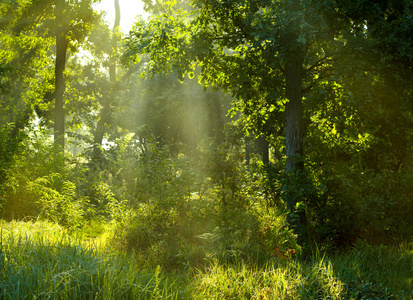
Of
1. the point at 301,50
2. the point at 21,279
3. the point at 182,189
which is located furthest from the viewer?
the point at 182,189

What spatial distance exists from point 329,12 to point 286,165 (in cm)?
330

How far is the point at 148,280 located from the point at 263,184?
14.5ft

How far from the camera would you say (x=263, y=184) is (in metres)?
8.34

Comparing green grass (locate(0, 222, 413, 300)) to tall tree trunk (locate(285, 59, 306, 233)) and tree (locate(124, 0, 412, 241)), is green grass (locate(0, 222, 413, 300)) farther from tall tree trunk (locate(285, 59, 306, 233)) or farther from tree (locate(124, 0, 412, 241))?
tall tree trunk (locate(285, 59, 306, 233))

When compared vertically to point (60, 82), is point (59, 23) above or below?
above

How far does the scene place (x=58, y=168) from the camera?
34.3ft

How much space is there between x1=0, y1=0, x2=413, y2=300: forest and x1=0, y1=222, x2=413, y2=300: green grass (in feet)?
0.10

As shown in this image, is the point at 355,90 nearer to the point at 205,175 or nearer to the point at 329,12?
the point at 329,12

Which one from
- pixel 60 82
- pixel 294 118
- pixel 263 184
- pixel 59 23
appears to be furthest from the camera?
pixel 60 82

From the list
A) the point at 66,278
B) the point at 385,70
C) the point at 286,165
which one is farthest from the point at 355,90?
the point at 66,278

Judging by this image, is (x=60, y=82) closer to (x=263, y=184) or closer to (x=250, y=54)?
(x=250, y=54)

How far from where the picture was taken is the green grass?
3.77 meters

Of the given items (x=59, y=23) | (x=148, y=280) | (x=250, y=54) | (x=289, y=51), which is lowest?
(x=148, y=280)

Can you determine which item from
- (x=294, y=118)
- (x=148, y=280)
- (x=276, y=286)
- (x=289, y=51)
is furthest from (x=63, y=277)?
(x=294, y=118)
